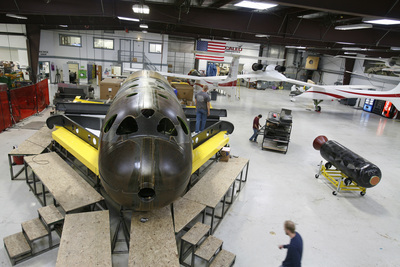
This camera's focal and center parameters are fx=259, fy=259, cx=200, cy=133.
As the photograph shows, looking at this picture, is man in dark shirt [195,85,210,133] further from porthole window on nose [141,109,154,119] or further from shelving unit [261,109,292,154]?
porthole window on nose [141,109,154,119]

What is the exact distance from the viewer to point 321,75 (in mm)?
38469

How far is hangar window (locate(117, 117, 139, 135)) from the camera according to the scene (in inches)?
193

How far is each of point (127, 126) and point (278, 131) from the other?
9.02 metres

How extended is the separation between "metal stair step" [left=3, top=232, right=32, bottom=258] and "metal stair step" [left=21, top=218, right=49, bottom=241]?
0.73 ft

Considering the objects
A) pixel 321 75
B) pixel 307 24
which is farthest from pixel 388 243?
pixel 321 75

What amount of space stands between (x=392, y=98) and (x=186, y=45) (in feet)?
82.1

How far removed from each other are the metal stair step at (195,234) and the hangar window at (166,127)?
6.95ft

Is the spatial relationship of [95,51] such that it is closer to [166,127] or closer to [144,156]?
[166,127]

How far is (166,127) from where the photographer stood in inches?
207

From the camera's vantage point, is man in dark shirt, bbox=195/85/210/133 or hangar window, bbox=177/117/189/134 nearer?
hangar window, bbox=177/117/189/134

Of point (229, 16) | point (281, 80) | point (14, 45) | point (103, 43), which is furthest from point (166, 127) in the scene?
point (14, 45)

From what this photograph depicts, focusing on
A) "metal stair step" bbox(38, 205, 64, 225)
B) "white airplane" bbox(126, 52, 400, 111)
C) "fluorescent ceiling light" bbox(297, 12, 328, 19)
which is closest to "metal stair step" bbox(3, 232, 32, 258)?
"metal stair step" bbox(38, 205, 64, 225)

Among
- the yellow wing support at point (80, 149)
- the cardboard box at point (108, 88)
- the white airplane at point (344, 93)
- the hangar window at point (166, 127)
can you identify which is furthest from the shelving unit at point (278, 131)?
the white airplane at point (344, 93)

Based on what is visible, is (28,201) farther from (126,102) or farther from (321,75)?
(321,75)
